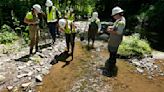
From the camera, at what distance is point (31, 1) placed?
739 inches

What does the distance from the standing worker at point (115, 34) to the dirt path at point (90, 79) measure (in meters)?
0.35

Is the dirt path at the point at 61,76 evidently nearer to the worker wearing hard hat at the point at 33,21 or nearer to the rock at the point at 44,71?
the rock at the point at 44,71

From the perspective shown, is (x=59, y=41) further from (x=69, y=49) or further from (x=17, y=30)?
(x=17, y=30)

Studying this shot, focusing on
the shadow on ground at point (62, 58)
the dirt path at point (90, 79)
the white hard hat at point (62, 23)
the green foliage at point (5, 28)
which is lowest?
the dirt path at point (90, 79)

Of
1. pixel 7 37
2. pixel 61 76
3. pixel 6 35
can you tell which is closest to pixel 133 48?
pixel 61 76

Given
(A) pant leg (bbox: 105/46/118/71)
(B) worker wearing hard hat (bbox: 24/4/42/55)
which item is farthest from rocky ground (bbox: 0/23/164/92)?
(B) worker wearing hard hat (bbox: 24/4/42/55)

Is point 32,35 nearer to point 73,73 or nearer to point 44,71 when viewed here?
point 44,71

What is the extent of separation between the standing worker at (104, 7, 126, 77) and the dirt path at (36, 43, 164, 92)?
349 millimetres

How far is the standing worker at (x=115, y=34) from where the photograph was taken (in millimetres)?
9781

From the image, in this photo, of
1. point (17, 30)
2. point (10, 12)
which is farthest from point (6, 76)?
point (10, 12)

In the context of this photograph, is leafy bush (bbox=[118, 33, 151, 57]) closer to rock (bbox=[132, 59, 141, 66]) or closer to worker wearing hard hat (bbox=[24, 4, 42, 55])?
rock (bbox=[132, 59, 141, 66])

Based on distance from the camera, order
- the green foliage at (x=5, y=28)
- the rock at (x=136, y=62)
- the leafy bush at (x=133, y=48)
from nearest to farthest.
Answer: the rock at (x=136, y=62)
the leafy bush at (x=133, y=48)
the green foliage at (x=5, y=28)

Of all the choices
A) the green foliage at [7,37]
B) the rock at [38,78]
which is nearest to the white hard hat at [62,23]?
the rock at [38,78]

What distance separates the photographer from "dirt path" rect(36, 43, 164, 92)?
9.57 m
